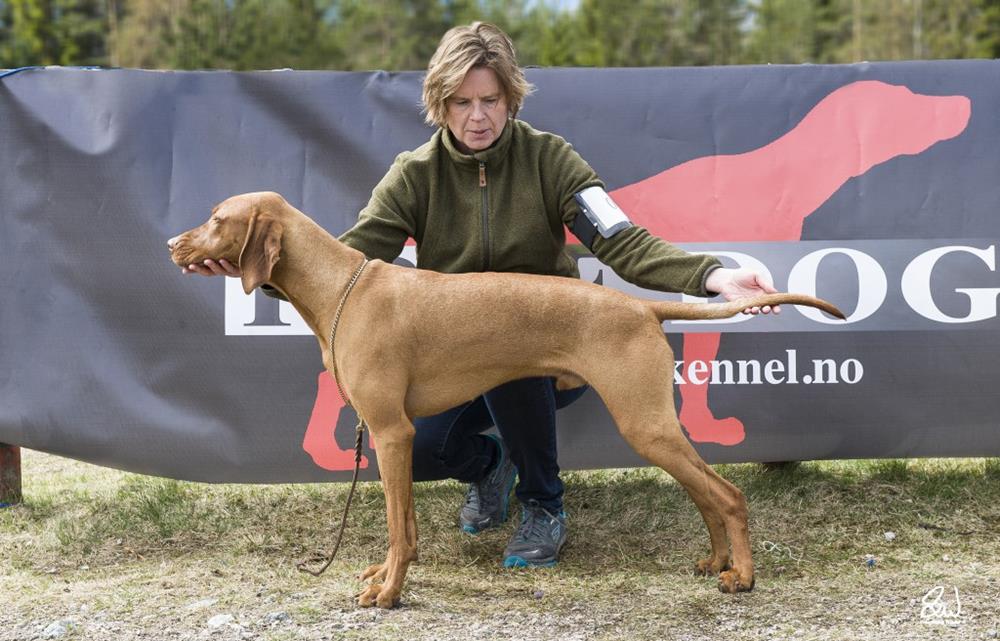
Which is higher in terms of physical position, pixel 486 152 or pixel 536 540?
pixel 486 152

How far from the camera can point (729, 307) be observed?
119 inches

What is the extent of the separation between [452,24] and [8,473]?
40156mm

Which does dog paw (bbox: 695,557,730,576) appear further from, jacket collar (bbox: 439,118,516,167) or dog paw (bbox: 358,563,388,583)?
jacket collar (bbox: 439,118,516,167)

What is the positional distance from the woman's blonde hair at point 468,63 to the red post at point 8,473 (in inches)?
101

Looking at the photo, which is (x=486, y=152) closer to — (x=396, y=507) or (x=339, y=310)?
(x=339, y=310)

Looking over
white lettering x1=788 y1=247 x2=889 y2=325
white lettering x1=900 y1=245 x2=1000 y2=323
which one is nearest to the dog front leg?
white lettering x1=788 y1=247 x2=889 y2=325

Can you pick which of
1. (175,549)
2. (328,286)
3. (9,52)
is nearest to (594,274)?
(328,286)

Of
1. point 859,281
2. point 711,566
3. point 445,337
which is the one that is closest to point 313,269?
point 445,337

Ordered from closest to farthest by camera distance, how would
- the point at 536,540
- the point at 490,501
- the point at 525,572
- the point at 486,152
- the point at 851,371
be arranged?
the point at 486,152 → the point at 525,572 → the point at 536,540 → the point at 490,501 → the point at 851,371

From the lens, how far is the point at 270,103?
166 inches

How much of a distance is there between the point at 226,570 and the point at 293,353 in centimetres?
96

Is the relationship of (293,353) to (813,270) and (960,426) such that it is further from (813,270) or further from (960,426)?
(960,426)

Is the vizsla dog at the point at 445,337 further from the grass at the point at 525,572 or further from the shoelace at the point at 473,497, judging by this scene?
the shoelace at the point at 473,497

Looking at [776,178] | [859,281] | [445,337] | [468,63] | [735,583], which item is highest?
[468,63]
